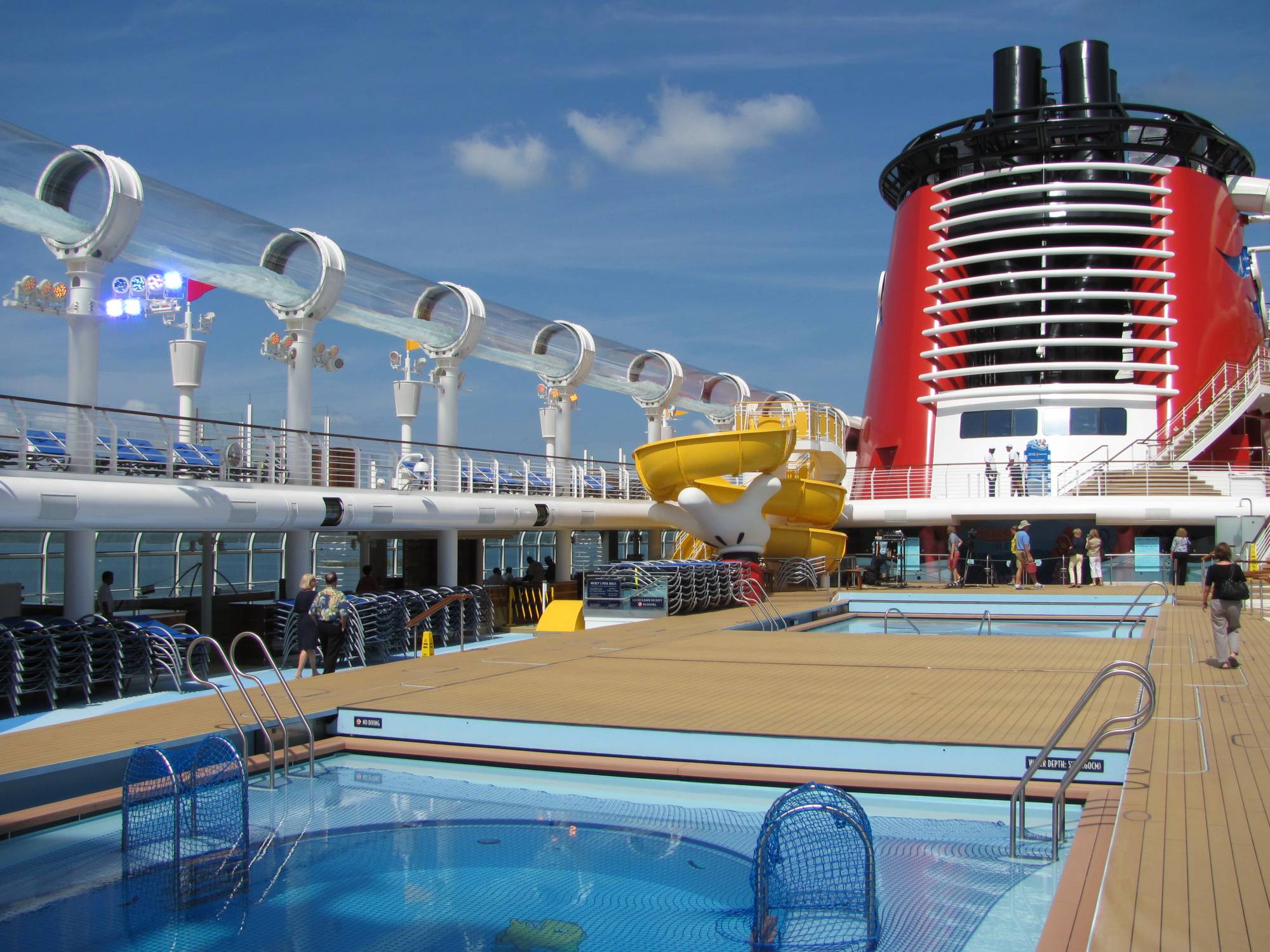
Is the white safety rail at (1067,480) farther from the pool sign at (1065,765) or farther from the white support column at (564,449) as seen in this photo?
the pool sign at (1065,765)

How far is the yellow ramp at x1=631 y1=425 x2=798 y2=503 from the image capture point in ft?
60.0

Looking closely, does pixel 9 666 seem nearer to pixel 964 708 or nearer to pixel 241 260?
pixel 241 260

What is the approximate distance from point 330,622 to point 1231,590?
320 inches

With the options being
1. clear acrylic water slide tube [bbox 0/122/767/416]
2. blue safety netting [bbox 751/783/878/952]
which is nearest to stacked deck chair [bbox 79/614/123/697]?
clear acrylic water slide tube [bbox 0/122/767/416]

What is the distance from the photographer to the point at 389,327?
51.8ft

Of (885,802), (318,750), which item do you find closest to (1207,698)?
(885,802)

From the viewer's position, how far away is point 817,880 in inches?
213

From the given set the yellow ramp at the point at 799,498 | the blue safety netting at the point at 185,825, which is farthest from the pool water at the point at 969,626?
the blue safety netting at the point at 185,825

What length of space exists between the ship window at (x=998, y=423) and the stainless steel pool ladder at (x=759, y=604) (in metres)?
9.27

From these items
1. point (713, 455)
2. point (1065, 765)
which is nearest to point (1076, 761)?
Answer: point (1065, 765)

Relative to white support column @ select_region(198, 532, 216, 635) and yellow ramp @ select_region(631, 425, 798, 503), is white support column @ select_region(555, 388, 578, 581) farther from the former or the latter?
white support column @ select_region(198, 532, 216, 635)

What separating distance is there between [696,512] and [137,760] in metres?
13.4

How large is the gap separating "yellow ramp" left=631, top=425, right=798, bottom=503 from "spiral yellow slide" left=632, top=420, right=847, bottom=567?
1cm

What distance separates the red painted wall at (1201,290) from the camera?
24.9 m
